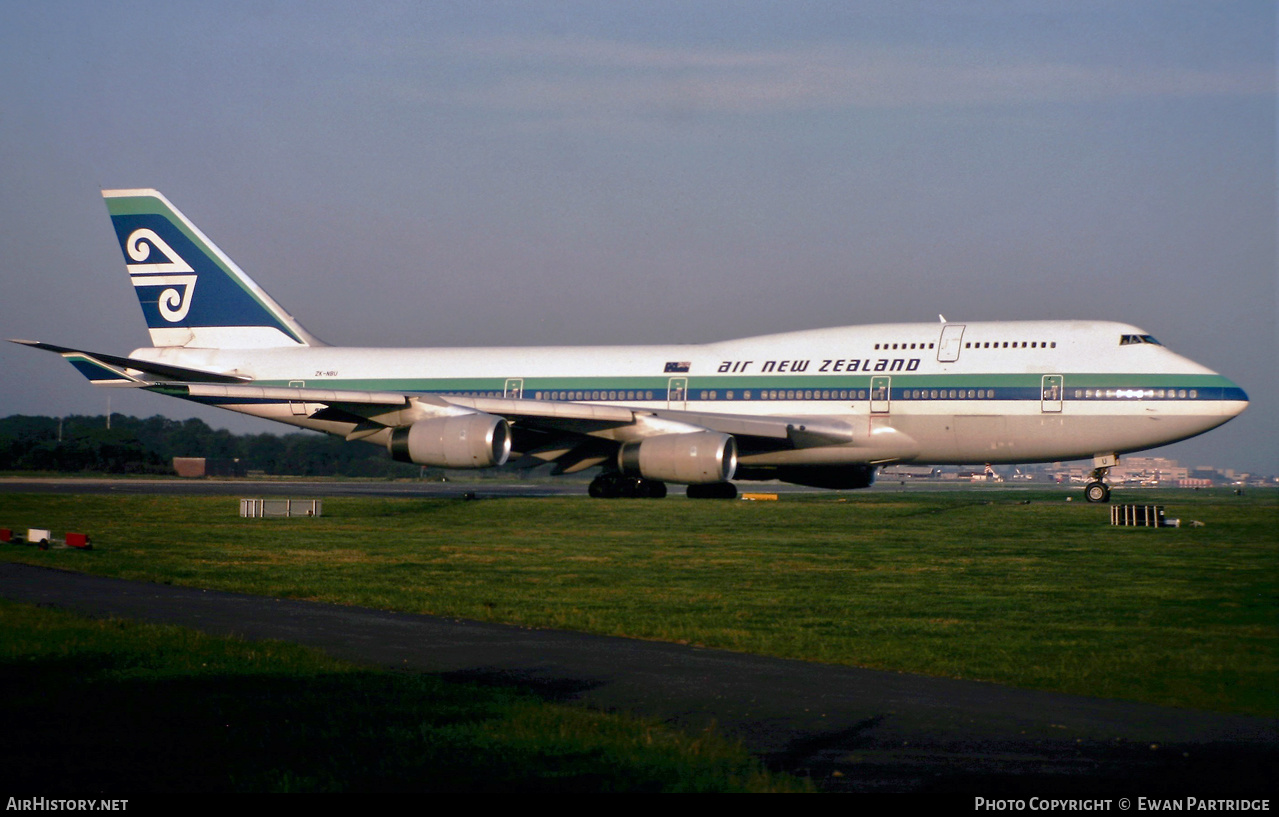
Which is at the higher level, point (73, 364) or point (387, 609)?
point (73, 364)

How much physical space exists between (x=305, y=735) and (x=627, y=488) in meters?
30.5

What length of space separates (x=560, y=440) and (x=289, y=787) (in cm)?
3088

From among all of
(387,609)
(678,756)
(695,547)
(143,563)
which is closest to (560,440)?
(695,547)

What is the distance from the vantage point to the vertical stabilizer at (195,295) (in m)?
43.4

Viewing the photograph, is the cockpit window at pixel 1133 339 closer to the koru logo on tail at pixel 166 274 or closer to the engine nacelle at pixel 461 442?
the engine nacelle at pixel 461 442

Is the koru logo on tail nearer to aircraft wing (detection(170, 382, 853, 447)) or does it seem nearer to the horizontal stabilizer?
the horizontal stabilizer

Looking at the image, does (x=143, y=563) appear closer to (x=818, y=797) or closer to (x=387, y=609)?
(x=387, y=609)

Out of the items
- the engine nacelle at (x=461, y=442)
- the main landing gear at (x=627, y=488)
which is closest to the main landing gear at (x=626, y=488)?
the main landing gear at (x=627, y=488)

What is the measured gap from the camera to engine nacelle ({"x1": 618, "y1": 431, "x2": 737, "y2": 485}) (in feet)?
108

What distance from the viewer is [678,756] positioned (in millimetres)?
7559

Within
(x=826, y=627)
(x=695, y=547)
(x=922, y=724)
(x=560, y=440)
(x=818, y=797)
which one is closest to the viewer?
(x=818, y=797)

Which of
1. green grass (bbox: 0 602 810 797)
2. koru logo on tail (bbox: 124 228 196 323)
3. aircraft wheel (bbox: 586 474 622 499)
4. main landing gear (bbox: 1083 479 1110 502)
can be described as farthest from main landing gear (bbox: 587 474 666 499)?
green grass (bbox: 0 602 810 797)

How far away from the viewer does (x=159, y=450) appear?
90.0m

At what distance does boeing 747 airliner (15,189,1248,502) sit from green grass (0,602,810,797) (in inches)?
916
